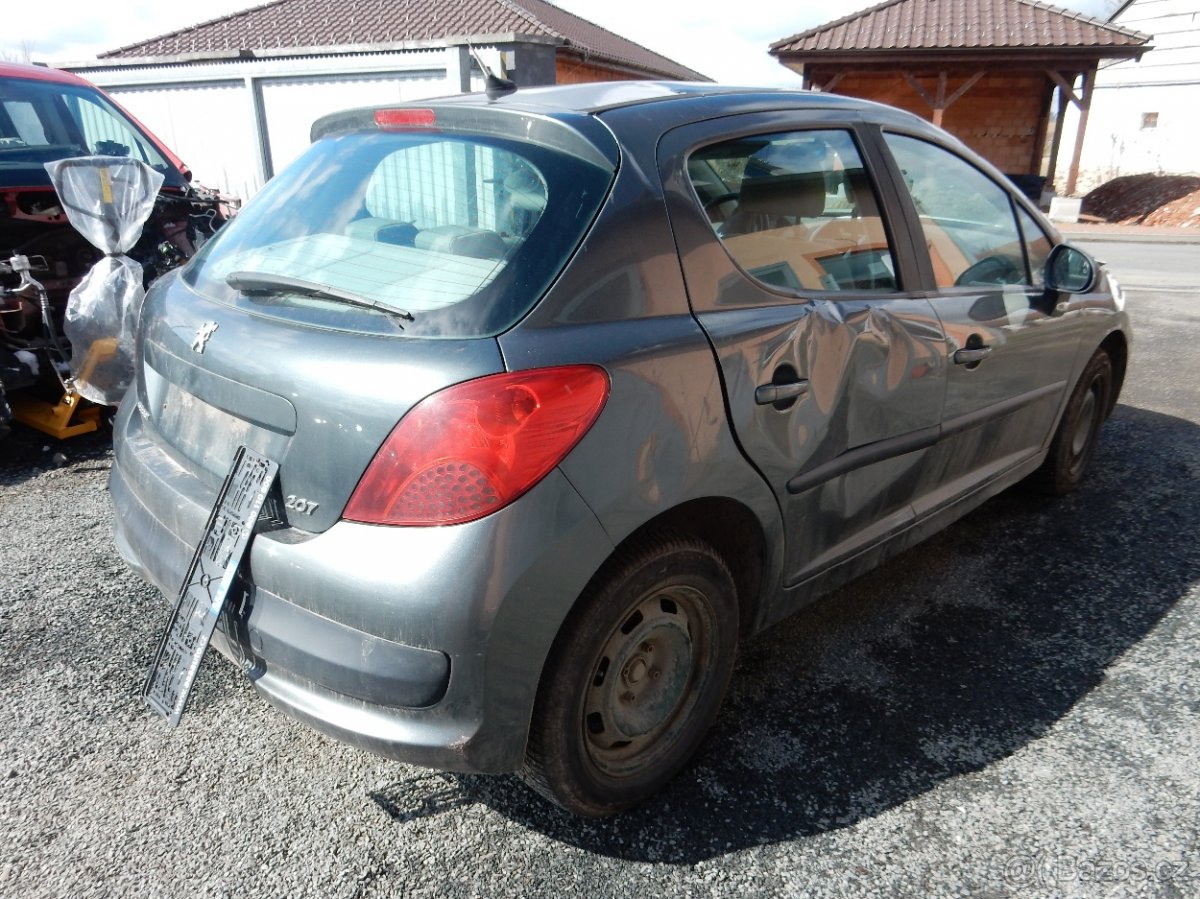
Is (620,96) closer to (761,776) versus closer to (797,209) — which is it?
(797,209)

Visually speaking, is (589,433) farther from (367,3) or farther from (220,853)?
(367,3)

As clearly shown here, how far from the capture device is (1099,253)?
1463 cm

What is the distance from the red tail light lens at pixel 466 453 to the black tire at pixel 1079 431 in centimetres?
295

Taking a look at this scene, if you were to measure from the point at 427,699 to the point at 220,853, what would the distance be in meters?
0.79

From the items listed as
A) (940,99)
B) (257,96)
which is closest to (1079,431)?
(257,96)

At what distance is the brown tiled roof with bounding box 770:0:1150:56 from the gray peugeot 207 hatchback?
69.2 feet

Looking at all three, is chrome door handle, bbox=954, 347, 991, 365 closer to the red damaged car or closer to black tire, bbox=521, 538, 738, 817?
black tire, bbox=521, 538, 738, 817

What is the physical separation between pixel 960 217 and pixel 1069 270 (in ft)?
2.26

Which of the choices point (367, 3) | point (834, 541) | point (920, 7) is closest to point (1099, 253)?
point (920, 7)

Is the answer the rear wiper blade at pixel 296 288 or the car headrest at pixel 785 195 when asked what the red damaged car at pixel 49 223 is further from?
the car headrest at pixel 785 195

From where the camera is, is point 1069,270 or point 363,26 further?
point 363,26

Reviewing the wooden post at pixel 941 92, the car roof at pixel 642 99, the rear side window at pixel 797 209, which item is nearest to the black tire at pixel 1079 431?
the rear side window at pixel 797 209

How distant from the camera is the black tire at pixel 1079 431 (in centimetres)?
381

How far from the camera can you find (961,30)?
69.7ft
